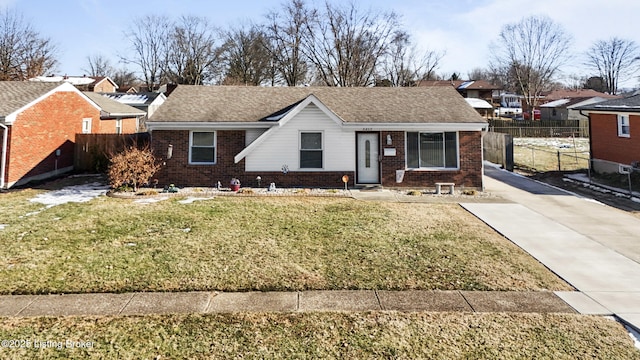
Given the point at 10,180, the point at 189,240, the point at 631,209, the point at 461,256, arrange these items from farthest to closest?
the point at 10,180, the point at 631,209, the point at 189,240, the point at 461,256

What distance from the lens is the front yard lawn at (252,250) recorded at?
623 cm

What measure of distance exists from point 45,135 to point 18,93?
88.6 inches

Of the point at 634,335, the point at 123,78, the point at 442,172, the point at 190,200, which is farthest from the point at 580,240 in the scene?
the point at 123,78

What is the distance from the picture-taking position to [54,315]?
5.07 m

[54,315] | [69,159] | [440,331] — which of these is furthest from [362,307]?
[69,159]

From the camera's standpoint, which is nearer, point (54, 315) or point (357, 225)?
point (54, 315)

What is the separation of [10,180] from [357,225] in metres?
14.1

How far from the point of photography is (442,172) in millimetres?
14953

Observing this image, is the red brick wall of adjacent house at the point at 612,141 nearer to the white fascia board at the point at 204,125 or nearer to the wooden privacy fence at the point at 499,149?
the wooden privacy fence at the point at 499,149

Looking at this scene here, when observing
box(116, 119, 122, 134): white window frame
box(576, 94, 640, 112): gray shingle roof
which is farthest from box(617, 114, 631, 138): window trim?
box(116, 119, 122, 134): white window frame

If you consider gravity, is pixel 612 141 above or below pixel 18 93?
below

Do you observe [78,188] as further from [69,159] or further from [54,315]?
[54,315]

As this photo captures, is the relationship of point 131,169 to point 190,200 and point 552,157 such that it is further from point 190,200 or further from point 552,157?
point 552,157

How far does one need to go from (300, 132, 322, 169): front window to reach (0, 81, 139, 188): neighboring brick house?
11.4 meters
